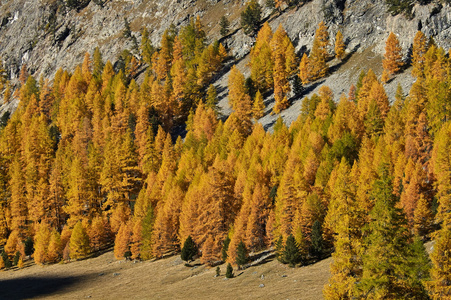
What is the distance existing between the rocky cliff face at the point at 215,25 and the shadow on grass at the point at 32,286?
86.5 metres

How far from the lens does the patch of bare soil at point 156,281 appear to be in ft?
117

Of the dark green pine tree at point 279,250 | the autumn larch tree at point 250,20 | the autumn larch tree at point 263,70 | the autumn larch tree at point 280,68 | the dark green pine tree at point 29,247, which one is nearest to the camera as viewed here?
the dark green pine tree at point 279,250

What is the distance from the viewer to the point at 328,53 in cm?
10925

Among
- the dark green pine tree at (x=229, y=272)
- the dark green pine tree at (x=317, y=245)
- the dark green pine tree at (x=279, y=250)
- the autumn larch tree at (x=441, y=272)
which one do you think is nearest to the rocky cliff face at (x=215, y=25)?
the dark green pine tree at (x=317, y=245)

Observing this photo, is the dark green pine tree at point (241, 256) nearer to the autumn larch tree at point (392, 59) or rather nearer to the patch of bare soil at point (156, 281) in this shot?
the patch of bare soil at point (156, 281)

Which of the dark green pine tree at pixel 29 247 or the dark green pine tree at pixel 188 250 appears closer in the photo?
the dark green pine tree at pixel 188 250

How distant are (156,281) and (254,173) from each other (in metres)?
22.4

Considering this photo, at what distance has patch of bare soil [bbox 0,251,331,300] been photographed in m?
35.7

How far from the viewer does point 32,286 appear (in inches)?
1981

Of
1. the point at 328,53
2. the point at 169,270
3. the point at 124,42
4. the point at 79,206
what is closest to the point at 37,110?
the point at 124,42

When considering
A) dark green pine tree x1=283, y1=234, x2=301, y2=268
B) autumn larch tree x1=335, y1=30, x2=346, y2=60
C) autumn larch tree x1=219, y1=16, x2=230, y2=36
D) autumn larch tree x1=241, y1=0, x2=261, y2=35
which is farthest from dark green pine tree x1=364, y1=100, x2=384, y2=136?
autumn larch tree x1=219, y1=16, x2=230, y2=36

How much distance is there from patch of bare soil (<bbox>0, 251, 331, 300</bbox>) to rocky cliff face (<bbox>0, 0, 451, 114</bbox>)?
248 feet

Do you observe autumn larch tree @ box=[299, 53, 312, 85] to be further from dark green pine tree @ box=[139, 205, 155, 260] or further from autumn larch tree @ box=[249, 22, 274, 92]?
dark green pine tree @ box=[139, 205, 155, 260]

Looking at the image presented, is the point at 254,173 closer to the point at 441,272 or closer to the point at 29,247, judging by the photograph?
the point at 441,272
